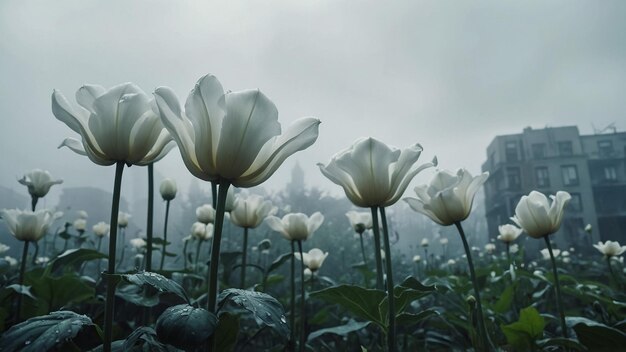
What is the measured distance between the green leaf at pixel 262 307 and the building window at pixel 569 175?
92.2 feet

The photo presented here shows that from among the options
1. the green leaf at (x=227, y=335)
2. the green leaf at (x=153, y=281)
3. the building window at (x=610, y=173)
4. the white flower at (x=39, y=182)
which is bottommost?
the green leaf at (x=227, y=335)

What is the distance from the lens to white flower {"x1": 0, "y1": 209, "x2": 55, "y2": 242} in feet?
6.69

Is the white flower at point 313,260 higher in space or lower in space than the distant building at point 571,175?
lower

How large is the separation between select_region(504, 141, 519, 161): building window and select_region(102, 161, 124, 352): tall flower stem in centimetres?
2800

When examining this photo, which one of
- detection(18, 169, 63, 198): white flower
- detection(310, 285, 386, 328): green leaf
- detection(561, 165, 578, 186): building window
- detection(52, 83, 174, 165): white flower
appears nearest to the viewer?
detection(52, 83, 174, 165): white flower

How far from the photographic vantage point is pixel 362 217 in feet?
9.87

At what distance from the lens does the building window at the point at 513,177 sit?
24844mm

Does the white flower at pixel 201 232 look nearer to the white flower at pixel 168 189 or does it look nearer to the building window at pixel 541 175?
the white flower at pixel 168 189

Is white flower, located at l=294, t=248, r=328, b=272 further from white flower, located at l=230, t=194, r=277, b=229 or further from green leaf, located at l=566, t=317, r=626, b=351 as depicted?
green leaf, located at l=566, t=317, r=626, b=351

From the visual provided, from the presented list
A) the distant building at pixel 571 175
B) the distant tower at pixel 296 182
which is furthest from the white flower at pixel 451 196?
the distant building at pixel 571 175

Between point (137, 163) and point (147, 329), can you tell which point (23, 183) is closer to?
point (137, 163)

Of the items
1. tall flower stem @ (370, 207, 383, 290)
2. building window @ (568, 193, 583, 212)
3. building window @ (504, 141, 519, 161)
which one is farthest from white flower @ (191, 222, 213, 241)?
building window @ (504, 141, 519, 161)

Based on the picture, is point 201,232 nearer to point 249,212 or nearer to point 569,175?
point 249,212

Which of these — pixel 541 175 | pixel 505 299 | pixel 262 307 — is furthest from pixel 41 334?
pixel 541 175
